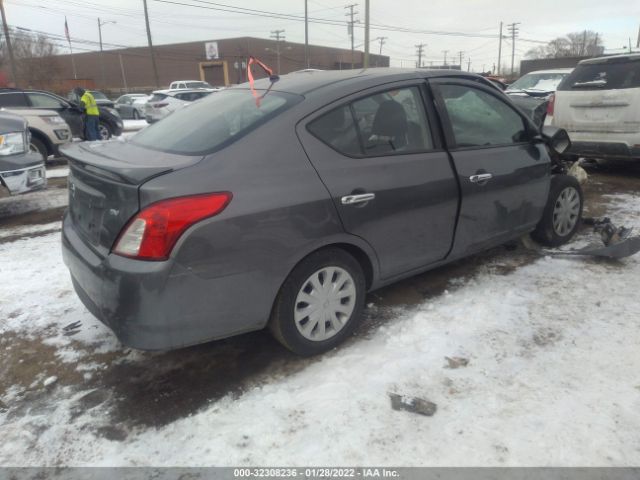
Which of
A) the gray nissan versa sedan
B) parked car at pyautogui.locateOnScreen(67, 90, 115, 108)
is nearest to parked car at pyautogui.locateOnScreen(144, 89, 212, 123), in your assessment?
parked car at pyautogui.locateOnScreen(67, 90, 115, 108)

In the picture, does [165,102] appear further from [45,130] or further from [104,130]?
[45,130]

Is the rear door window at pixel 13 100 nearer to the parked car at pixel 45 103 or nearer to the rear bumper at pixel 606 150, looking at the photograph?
the parked car at pixel 45 103

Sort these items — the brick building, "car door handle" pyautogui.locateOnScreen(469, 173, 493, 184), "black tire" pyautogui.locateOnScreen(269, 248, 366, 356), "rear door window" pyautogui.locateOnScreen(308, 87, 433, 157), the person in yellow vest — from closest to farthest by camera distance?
"black tire" pyautogui.locateOnScreen(269, 248, 366, 356), "rear door window" pyautogui.locateOnScreen(308, 87, 433, 157), "car door handle" pyautogui.locateOnScreen(469, 173, 493, 184), the person in yellow vest, the brick building

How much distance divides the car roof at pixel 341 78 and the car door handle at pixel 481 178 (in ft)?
2.42

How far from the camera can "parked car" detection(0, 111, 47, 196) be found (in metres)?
5.32

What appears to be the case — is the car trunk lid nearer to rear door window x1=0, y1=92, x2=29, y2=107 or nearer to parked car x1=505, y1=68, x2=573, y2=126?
parked car x1=505, y1=68, x2=573, y2=126

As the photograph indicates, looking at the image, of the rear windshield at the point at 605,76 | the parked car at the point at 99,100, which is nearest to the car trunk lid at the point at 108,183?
the rear windshield at the point at 605,76

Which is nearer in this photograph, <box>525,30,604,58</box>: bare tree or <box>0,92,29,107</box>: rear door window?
<box>0,92,29,107</box>: rear door window

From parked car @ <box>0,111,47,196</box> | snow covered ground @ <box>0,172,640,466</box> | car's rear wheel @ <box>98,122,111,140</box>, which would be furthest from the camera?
car's rear wheel @ <box>98,122,111,140</box>

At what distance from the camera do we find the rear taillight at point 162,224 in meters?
2.19

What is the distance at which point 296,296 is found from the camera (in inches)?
104

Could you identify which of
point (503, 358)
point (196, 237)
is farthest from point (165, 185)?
point (503, 358)

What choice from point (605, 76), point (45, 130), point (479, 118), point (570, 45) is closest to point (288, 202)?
point (479, 118)

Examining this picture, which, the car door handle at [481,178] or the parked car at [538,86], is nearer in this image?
the car door handle at [481,178]
